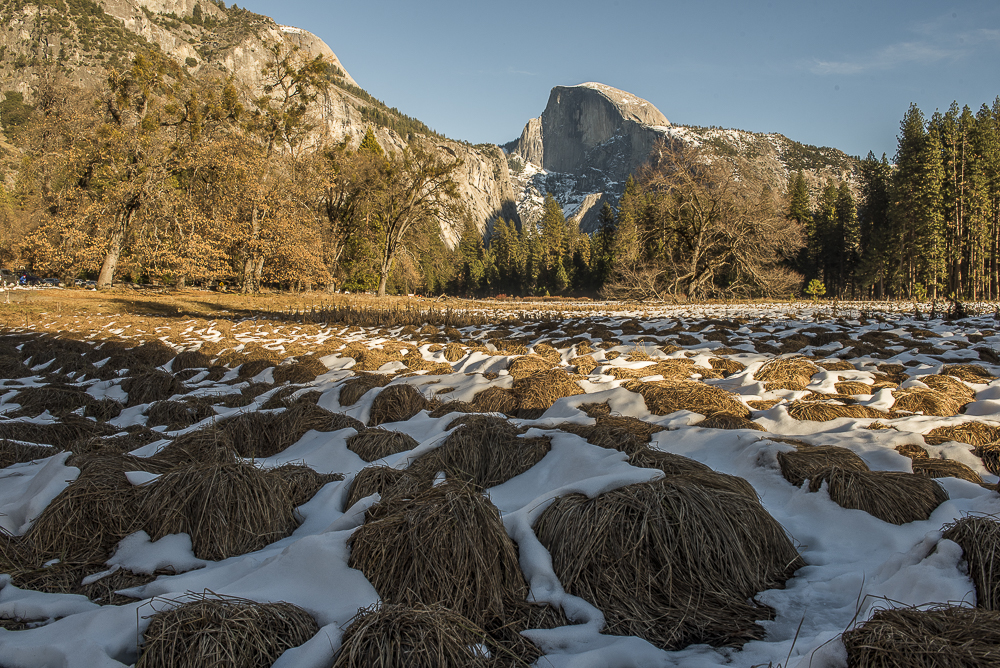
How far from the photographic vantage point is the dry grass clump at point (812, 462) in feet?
9.75

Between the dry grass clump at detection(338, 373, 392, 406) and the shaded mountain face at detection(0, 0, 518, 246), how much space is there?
2781 cm

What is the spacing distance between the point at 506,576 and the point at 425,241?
32578mm

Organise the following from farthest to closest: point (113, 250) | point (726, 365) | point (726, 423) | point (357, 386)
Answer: point (113, 250) → point (726, 365) → point (357, 386) → point (726, 423)

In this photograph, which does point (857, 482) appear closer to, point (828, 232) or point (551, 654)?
point (551, 654)

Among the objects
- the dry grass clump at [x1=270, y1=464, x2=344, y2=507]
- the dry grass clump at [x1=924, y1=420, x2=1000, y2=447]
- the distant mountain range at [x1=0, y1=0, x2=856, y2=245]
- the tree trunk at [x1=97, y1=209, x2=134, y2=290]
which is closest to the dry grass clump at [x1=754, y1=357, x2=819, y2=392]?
the dry grass clump at [x1=924, y1=420, x2=1000, y2=447]

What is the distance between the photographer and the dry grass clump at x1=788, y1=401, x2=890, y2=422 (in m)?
4.21

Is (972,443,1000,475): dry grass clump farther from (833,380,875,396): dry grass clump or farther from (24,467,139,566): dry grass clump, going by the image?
(24,467,139,566): dry grass clump

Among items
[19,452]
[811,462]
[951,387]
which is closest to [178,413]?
[19,452]

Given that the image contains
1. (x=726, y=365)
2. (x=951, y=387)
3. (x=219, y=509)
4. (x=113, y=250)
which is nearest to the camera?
(x=219, y=509)

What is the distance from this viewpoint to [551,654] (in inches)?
68.2

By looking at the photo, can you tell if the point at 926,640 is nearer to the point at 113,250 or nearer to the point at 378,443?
the point at 378,443

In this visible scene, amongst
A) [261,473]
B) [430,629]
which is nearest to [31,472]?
[261,473]

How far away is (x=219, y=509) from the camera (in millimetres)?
2535

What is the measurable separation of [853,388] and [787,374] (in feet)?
2.16
